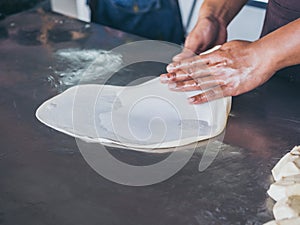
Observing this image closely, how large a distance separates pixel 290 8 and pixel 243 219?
0.56m

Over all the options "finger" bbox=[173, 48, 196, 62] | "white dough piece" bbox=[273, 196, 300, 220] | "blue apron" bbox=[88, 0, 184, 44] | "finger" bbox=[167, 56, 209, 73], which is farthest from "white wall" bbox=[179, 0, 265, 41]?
"white dough piece" bbox=[273, 196, 300, 220]

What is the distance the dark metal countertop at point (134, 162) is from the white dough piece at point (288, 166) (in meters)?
0.02

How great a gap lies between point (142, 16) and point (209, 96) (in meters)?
0.65

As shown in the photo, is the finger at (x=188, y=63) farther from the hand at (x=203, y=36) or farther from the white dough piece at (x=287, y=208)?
the white dough piece at (x=287, y=208)

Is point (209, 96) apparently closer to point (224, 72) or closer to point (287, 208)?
point (224, 72)

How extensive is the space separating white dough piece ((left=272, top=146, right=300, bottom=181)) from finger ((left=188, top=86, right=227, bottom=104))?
21 cm

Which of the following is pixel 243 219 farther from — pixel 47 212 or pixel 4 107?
pixel 4 107

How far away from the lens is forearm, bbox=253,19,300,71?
0.84m

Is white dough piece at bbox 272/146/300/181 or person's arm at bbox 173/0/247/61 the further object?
person's arm at bbox 173/0/247/61

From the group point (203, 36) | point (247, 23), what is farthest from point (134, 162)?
point (247, 23)

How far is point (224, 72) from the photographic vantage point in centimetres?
90

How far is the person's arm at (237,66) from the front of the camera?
854 mm

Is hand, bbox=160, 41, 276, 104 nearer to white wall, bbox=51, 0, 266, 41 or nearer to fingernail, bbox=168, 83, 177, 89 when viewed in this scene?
fingernail, bbox=168, 83, 177, 89

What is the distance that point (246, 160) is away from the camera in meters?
0.79
